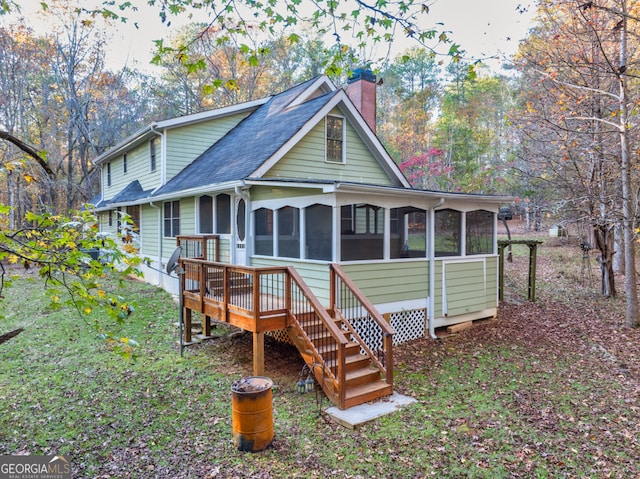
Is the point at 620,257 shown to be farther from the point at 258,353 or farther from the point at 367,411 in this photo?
the point at 258,353

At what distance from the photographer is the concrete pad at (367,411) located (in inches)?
196

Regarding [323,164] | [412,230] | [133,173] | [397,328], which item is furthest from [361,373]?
[133,173]

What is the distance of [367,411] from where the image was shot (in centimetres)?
525

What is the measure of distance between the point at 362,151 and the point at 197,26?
A: 19.4 meters

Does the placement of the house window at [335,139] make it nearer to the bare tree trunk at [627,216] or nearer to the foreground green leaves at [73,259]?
the bare tree trunk at [627,216]

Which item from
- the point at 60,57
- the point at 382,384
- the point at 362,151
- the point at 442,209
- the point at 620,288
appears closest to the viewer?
the point at 382,384

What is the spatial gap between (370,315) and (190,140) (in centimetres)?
971

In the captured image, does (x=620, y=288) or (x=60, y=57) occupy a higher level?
(x=60, y=57)

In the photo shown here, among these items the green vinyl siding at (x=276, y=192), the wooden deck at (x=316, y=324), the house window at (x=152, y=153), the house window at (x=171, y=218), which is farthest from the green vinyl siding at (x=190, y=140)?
the wooden deck at (x=316, y=324)

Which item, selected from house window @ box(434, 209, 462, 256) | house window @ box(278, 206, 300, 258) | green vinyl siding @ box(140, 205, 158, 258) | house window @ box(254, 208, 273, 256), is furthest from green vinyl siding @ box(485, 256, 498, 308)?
green vinyl siding @ box(140, 205, 158, 258)

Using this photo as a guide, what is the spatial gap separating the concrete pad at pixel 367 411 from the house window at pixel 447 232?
376 cm

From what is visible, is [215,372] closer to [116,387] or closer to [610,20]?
[116,387]

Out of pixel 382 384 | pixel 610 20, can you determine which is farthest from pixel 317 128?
pixel 610 20

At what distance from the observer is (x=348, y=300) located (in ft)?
23.1
